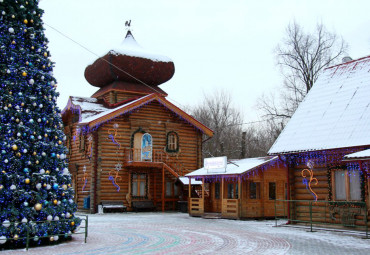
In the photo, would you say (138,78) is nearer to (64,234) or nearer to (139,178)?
(139,178)

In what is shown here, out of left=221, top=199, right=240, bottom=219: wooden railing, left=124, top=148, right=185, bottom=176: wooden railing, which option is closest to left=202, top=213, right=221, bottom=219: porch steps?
left=221, top=199, right=240, bottom=219: wooden railing

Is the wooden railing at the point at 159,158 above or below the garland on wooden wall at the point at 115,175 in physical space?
above

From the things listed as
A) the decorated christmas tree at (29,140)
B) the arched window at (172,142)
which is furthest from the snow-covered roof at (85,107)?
the decorated christmas tree at (29,140)

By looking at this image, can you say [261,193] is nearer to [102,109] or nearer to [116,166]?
[116,166]

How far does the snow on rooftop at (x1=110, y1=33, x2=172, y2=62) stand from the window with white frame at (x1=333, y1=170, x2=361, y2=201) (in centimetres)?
1739

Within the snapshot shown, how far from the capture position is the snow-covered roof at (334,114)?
15648 mm

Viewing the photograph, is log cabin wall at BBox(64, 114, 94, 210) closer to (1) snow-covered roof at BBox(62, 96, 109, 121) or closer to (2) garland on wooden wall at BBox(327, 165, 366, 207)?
(1) snow-covered roof at BBox(62, 96, 109, 121)

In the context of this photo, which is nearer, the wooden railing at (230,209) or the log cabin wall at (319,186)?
the log cabin wall at (319,186)

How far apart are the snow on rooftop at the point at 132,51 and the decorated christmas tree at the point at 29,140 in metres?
16.9

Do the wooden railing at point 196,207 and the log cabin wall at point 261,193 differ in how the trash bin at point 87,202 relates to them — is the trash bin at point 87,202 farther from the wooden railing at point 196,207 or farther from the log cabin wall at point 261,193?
the log cabin wall at point 261,193

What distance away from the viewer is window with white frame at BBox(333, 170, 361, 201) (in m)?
15.5

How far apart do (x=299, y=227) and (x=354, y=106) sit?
5148mm

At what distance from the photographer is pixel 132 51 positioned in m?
29.8

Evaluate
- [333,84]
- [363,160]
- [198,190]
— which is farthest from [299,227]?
[198,190]
